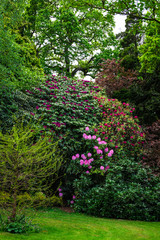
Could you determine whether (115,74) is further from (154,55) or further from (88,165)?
(88,165)

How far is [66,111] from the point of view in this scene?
8781mm

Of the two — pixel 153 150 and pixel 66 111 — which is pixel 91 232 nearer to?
pixel 153 150

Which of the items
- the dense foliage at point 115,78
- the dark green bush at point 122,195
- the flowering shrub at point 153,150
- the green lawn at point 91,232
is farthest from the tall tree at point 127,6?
the dense foliage at point 115,78

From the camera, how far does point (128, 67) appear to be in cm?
1569

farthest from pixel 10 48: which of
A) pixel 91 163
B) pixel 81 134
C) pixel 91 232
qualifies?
pixel 91 232

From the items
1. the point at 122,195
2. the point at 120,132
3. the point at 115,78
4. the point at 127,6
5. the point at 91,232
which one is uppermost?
the point at 115,78

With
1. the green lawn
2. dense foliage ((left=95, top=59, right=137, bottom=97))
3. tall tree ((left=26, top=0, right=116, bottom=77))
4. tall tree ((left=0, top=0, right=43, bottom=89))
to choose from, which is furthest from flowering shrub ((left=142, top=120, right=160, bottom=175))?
tall tree ((left=26, top=0, right=116, bottom=77))

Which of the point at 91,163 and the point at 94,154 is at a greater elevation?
the point at 94,154

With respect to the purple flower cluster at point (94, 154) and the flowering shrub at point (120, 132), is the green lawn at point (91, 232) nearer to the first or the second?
the purple flower cluster at point (94, 154)

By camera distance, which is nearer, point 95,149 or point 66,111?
point 95,149

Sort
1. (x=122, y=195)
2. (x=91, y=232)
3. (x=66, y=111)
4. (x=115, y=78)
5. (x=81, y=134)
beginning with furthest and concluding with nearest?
(x=115, y=78)
(x=66, y=111)
(x=81, y=134)
(x=122, y=195)
(x=91, y=232)

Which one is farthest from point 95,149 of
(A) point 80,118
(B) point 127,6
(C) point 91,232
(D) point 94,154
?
(B) point 127,6

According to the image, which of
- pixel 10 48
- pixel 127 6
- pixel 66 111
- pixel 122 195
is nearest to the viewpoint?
pixel 127 6

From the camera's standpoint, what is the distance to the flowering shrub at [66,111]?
805cm
